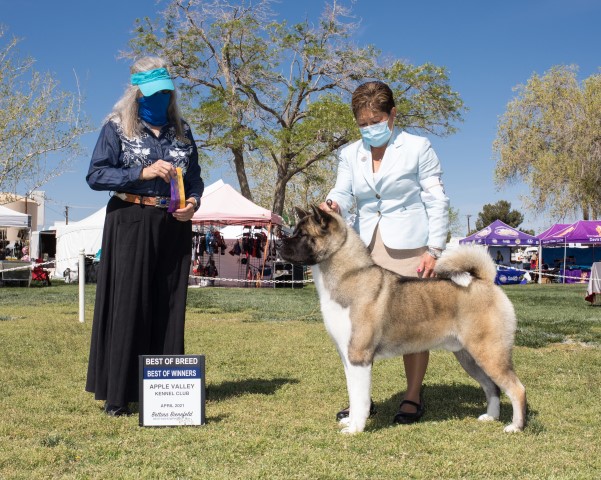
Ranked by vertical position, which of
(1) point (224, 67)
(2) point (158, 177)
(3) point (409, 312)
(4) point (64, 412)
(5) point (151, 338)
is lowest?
(4) point (64, 412)

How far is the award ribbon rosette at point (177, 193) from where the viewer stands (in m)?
4.38

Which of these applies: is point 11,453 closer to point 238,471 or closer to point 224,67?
point 238,471

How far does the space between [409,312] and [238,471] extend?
1460 mm

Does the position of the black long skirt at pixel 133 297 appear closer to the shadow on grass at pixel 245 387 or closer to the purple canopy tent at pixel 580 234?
the shadow on grass at pixel 245 387

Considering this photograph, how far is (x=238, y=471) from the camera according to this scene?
3203mm

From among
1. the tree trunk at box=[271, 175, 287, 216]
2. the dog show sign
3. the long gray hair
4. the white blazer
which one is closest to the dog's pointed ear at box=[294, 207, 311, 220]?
the white blazer

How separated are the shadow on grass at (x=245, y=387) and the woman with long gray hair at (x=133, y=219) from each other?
82cm

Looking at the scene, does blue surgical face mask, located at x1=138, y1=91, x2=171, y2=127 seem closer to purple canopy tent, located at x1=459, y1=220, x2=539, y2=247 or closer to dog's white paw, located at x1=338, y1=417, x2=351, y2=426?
dog's white paw, located at x1=338, y1=417, x2=351, y2=426

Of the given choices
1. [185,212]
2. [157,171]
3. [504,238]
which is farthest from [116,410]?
[504,238]

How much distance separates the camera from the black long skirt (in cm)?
441

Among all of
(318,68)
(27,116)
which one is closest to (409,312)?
(27,116)

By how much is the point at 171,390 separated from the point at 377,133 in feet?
7.35

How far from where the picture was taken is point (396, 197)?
4.36 metres

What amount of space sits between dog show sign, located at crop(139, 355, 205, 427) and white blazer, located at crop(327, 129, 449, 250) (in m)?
1.53
